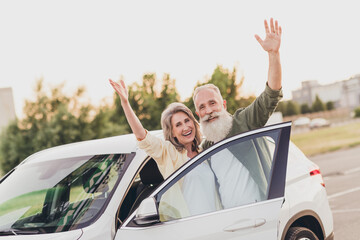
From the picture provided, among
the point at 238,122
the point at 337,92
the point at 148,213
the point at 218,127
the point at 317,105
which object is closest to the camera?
the point at 148,213

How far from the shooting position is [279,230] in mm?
3447

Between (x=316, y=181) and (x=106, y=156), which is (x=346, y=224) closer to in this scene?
(x=316, y=181)

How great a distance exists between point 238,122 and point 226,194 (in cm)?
86

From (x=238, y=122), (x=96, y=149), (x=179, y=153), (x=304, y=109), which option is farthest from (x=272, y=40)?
(x=304, y=109)

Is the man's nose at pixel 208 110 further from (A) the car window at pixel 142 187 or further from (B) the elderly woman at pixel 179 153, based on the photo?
(A) the car window at pixel 142 187

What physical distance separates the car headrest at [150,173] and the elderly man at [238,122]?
483 mm

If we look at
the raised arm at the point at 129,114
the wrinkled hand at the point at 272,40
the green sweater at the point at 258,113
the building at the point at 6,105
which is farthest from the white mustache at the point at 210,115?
the building at the point at 6,105

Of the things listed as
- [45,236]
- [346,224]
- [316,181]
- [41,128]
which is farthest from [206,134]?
[41,128]

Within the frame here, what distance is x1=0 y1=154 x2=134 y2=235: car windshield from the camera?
317cm

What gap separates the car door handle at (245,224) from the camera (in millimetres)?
3076

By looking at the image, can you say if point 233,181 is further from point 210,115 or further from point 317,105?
point 317,105

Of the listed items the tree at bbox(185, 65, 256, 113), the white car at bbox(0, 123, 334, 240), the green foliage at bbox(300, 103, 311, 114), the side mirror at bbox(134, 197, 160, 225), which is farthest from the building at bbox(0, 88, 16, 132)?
the green foliage at bbox(300, 103, 311, 114)

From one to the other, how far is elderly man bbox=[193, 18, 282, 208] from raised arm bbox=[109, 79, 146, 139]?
2.00 feet

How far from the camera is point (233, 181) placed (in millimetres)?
3260
